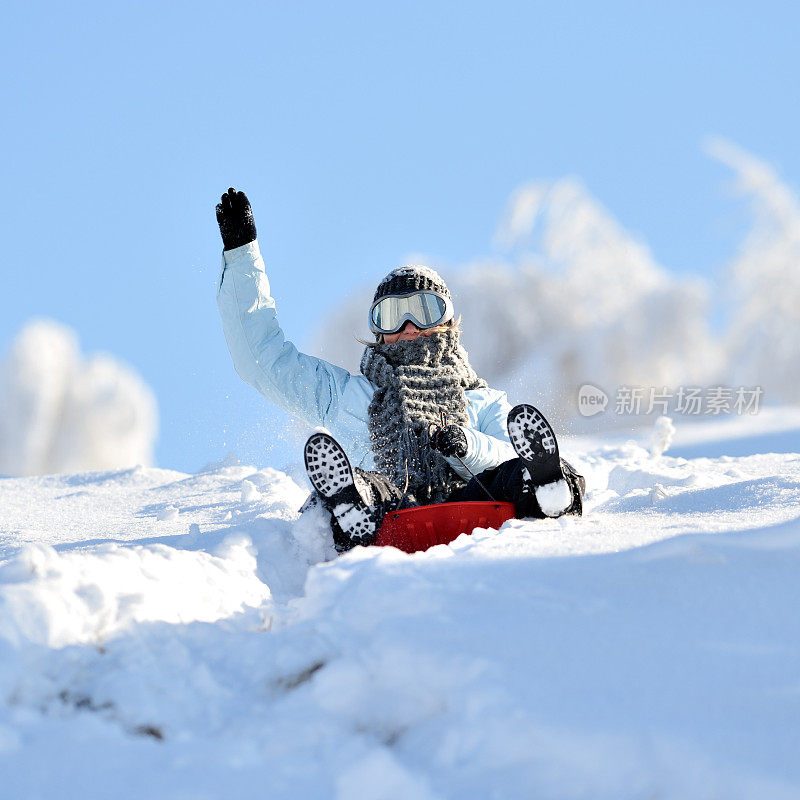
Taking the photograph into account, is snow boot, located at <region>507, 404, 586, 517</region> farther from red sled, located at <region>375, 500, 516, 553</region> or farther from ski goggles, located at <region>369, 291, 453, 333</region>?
ski goggles, located at <region>369, 291, 453, 333</region>

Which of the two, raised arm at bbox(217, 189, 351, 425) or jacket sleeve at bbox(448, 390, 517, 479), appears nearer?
jacket sleeve at bbox(448, 390, 517, 479)

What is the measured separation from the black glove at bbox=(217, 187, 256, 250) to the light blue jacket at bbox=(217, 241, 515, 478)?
0.11 feet

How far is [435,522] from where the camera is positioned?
2.62 m

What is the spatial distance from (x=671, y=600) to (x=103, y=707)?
1.02 metres

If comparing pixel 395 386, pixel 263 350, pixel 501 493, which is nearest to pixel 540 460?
pixel 501 493

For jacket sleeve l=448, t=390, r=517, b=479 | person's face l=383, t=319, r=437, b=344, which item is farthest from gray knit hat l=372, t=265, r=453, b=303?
jacket sleeve l=448, t=390, r=517, b=479

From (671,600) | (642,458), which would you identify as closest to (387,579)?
(671,600)

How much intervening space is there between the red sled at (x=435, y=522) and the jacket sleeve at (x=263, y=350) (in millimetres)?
886

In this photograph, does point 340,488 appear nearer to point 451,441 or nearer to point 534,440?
point 451,441

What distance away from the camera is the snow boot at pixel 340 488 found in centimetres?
269

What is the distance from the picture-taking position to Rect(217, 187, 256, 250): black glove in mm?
3281

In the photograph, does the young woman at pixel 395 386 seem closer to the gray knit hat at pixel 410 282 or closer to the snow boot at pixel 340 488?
the gray knit hat at pixel 410 282

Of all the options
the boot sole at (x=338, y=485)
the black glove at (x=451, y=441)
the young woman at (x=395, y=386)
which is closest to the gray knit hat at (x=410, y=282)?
the young woman at (x=395, y=386)

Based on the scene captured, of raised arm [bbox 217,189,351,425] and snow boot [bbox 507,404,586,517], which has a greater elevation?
raised arm [bbox 217,189,351,425]
